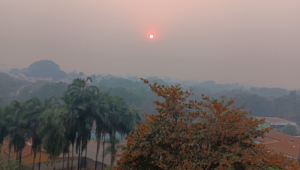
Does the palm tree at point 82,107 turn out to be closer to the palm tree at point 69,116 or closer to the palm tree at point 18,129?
the palm tree at point 69,116

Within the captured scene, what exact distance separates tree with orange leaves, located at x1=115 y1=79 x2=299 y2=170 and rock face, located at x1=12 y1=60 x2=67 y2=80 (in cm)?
13103

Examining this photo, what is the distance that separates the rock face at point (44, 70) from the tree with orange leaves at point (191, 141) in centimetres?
13103

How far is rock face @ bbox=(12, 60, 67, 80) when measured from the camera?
127 metres

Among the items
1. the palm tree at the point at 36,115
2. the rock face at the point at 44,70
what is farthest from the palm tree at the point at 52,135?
the rock face at the point at 44,70

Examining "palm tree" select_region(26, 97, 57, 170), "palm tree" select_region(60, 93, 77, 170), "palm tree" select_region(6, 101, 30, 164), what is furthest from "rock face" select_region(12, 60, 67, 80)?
"palm tree" select_region(60, 93, 77, 170)

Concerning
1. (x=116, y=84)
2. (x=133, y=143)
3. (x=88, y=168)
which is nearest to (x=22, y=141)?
(x=88, y=168)

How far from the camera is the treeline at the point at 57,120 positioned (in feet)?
40.1

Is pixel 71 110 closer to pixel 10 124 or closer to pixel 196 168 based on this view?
pixel 10 124

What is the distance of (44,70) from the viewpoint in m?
128

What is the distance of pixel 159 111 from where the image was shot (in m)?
5.20

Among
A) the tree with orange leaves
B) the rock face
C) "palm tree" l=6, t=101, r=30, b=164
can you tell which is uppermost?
the rock face

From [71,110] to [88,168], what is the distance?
5.93 m

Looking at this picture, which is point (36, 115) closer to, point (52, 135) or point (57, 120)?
point (57, 120)

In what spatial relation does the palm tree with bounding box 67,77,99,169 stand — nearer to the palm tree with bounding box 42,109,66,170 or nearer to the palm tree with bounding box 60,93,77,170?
the palm tree with bounding box 60,93,77,170
